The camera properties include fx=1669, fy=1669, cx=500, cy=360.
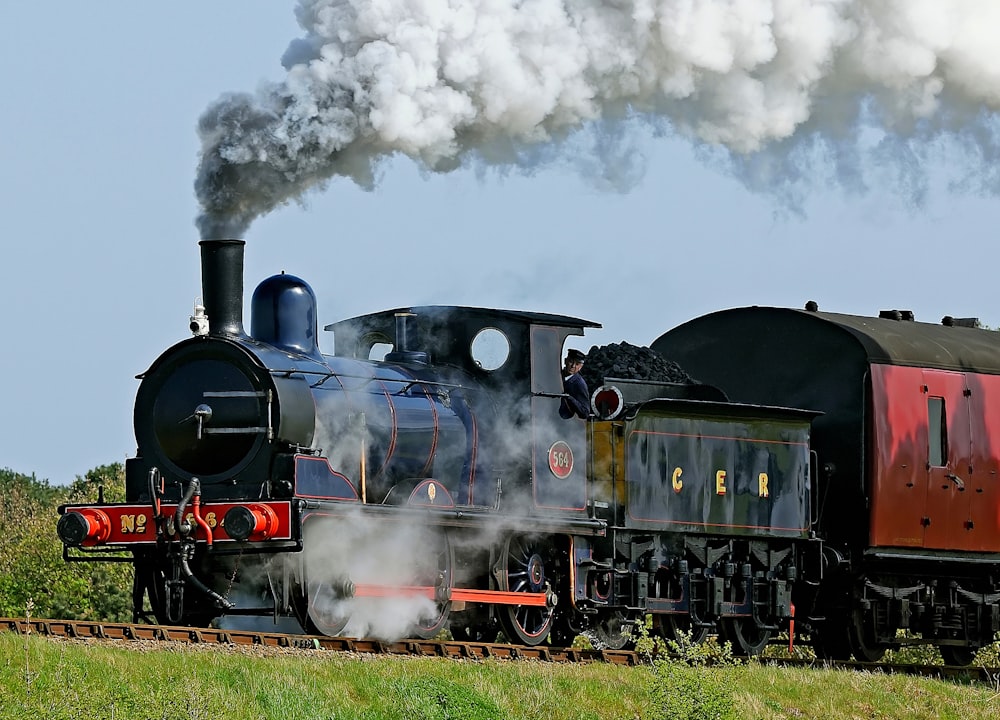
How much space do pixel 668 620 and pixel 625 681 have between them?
382 cm

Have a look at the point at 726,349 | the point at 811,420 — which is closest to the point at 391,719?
the point at 811,420

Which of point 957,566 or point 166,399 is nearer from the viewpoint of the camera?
point 166,399

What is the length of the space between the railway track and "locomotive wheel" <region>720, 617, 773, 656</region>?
3.95 feet

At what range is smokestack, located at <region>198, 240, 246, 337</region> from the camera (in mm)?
13203

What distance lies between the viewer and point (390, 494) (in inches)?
542

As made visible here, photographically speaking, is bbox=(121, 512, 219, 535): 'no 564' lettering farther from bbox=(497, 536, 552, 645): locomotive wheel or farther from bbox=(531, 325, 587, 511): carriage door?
bbox=(531, 325, 587, 511): carriage door

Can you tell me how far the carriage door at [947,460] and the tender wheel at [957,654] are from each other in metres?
1.39

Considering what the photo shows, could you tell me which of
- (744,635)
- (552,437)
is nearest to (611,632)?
(744,635)

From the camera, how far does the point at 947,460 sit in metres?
17.3

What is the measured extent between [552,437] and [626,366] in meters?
1.63

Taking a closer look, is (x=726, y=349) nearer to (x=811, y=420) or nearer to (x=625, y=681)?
(x=811, y=420)

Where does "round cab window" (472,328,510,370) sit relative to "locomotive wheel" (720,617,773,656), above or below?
above

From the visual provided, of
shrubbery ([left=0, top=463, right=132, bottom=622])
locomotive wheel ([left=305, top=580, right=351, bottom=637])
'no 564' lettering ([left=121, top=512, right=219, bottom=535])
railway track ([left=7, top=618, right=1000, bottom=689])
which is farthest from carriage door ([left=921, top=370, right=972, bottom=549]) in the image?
shrubbery ([left=0, top=463, right=132, bottom=622])

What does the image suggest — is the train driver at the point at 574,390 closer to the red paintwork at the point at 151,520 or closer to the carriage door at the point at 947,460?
the red paintwork at the point at 151,520
